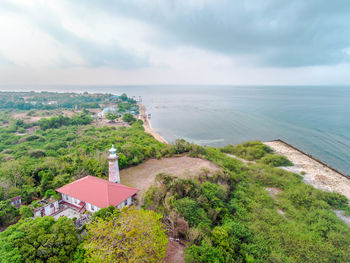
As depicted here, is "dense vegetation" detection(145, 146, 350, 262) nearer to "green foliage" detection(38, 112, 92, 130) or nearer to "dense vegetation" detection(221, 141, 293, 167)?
"dense vegetation" detection(221, 141, 293, 167)

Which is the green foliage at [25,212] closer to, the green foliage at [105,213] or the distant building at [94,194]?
the distant building at [94,194]

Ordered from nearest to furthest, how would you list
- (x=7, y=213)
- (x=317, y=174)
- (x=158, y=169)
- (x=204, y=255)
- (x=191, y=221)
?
(x=204, y=255) < (x=7, y=213) < (x=191, y=221) < (x=158, y=169) < (x=317, y=174)

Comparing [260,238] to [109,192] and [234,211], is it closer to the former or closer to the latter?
[234,211]

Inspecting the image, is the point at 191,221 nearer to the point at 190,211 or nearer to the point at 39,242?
the point at 190,211

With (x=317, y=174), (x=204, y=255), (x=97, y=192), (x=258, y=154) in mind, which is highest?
(x=97, y=192)

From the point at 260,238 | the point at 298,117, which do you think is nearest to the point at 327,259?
the point at 260,238

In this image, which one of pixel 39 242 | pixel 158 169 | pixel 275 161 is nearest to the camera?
pixel 39 242

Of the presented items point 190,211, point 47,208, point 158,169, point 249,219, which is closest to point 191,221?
point 190,211
